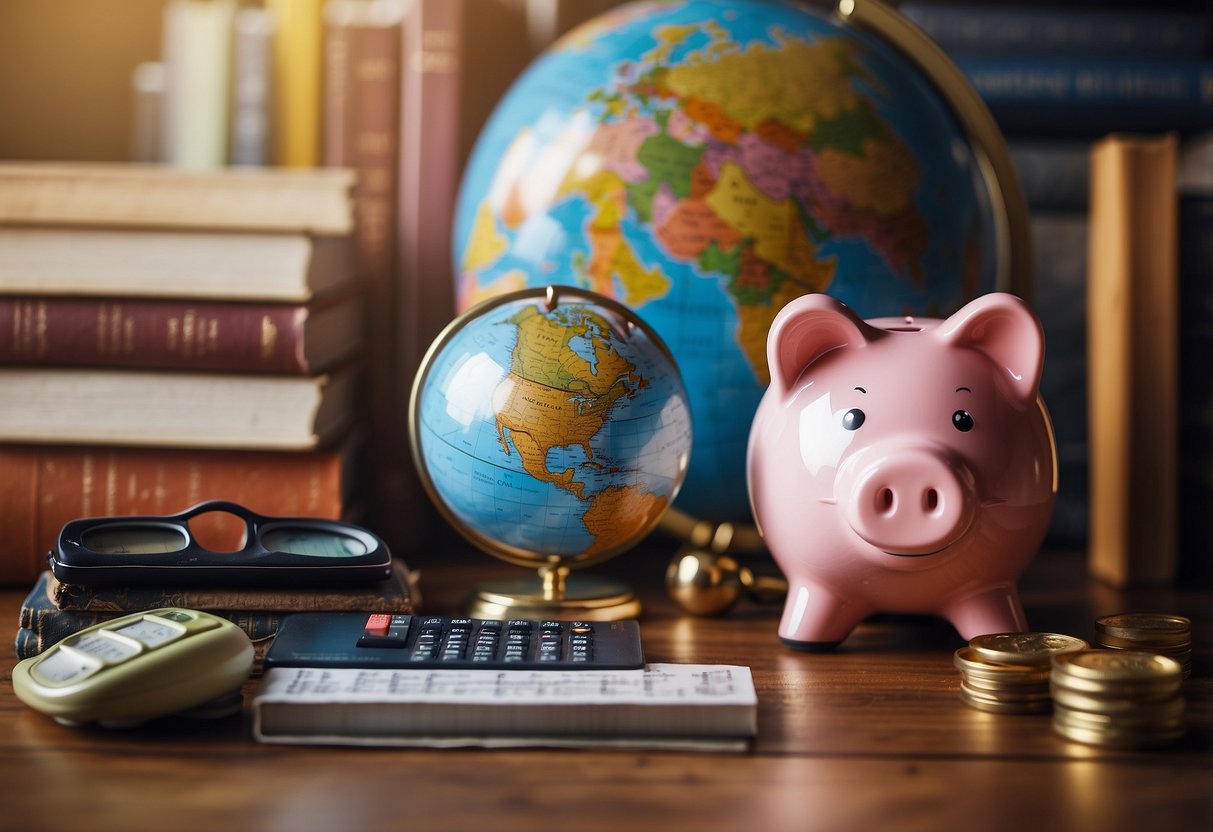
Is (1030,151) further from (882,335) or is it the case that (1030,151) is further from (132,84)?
(132,84)

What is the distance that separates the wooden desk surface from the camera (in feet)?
1.94

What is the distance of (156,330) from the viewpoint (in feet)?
3.50

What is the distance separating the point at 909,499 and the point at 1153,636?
212 millimetres

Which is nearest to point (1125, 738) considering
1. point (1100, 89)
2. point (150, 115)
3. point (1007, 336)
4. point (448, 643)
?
point (1007, 336)

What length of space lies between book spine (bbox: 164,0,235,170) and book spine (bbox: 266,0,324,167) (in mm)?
62

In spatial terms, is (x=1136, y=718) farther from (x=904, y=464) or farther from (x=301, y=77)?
(x=301, y=77)

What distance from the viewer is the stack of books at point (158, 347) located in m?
1.07

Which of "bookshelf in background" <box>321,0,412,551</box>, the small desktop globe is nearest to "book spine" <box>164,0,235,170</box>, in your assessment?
"bookshelf in background" <box>321,0,412,551</box>

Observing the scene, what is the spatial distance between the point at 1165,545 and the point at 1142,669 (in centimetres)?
50

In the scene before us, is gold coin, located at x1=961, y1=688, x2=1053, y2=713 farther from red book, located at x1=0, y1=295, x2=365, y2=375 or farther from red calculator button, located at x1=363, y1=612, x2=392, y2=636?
red book, located at x1=0, y1=295, x2=365, y2=375

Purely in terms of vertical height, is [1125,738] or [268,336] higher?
Answer: [268,336]

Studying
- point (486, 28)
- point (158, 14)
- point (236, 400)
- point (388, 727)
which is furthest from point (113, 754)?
point (158, 14)

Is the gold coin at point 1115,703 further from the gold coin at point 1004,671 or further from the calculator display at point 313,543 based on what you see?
the calculator display at point 313,543

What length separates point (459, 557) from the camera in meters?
1.24
